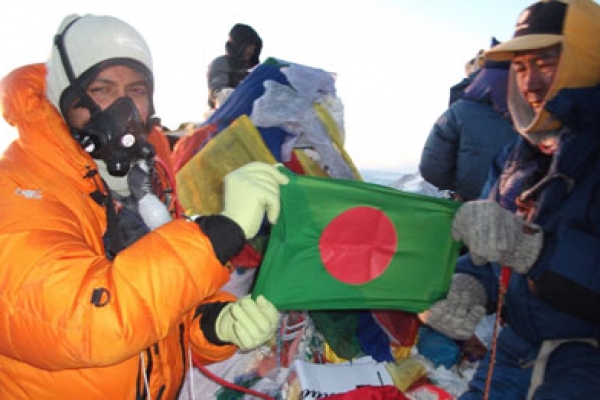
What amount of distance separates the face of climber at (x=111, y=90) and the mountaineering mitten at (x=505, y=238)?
1.46m

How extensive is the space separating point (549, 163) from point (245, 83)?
7.38 feet

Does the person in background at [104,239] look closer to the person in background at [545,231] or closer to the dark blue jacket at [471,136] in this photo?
the person in background at [545,231]

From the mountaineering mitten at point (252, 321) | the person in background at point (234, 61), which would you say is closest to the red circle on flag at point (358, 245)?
the mountaineering mitten at point (252, 321)

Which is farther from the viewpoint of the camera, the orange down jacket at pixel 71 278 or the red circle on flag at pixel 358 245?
the red circle on flag at pixel 358 245

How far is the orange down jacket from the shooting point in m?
1.31

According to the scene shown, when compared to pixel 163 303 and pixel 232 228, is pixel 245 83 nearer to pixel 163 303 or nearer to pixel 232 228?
pixel 232 228

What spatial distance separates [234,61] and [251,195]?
403cm

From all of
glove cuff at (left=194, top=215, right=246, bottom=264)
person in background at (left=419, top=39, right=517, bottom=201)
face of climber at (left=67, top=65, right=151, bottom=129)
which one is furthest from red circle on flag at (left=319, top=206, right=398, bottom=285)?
person in background at (left=419, top=39, right=517, bottom=201)

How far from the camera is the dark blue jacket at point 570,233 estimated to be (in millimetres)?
1812

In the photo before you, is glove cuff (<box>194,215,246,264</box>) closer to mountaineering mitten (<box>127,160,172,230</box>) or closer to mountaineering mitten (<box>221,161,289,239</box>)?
mountaineering mitten (<box>221,161,289,239</box>)

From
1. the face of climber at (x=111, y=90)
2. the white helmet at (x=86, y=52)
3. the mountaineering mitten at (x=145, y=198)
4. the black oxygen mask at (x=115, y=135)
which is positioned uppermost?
the white helmet at (x=86, y=52)

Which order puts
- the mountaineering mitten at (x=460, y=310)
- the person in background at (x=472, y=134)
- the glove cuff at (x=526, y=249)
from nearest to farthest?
the glove cuff at (x=526, y=249)
the mountaineering mitten at (x=460, y=310)
the person in background at (x=472, y=134)

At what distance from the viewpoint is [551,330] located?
196 cm

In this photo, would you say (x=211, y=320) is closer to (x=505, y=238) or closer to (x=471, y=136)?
(x=505, y=238)
